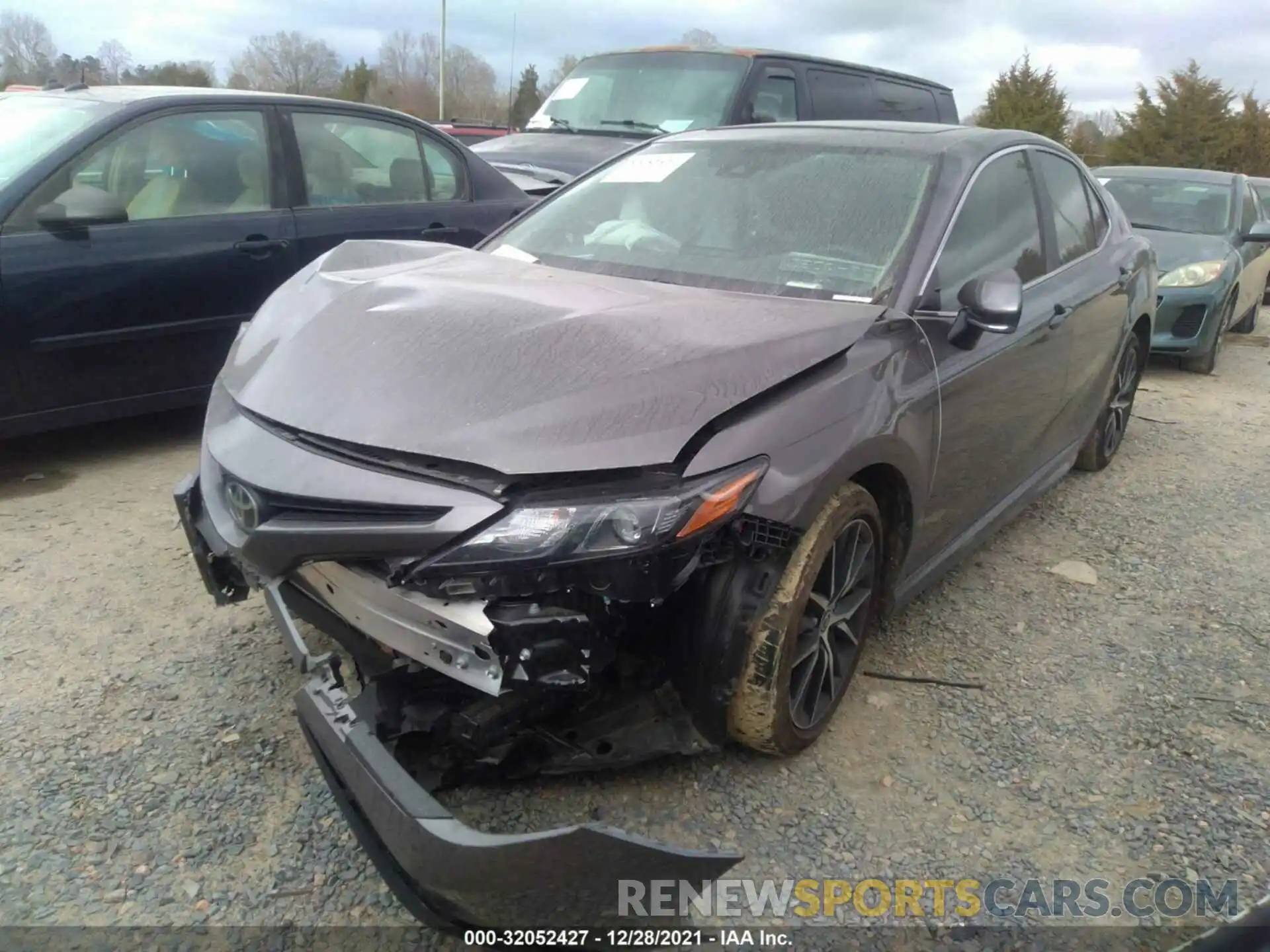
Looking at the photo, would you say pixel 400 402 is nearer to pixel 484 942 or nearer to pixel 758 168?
pixel 484 942

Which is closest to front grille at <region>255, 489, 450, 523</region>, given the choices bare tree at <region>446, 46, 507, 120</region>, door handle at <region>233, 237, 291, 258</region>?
door handle at <region>233, 237, 291, 258</region>

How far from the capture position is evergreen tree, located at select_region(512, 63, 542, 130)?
3241cm

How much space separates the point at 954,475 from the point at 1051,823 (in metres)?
1.02

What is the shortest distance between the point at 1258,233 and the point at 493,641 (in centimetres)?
815

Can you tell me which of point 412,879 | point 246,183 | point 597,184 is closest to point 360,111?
point 246,183

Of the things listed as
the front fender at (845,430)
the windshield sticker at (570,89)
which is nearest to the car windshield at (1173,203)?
the windshield sticker at (570,89)

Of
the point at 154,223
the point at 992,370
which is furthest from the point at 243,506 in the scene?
the point at 154,223

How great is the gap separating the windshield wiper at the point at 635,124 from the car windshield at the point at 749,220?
397cm

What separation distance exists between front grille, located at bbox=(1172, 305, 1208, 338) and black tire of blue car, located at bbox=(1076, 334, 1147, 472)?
2.62m

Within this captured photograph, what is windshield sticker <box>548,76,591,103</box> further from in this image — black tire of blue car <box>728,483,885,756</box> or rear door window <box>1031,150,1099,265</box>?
black tire of blue car <box>728,483,885,756</box>

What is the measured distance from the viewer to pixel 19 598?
3.19 m

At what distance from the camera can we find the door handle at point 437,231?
5.30 m

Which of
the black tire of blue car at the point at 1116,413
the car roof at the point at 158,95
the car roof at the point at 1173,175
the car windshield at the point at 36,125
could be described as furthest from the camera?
the car roof at the point at 1173,175

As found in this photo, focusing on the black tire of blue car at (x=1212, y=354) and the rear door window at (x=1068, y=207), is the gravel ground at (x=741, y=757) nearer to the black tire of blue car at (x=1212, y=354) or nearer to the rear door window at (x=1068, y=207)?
the rear door window at (x=1068, y=207)
